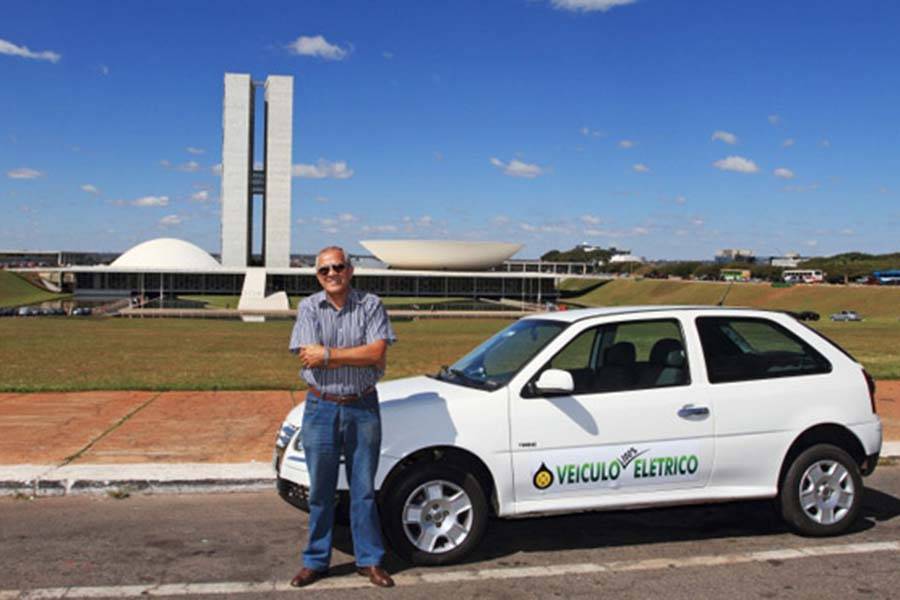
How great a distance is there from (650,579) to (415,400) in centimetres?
185

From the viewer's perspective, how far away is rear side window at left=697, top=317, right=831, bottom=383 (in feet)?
20.2

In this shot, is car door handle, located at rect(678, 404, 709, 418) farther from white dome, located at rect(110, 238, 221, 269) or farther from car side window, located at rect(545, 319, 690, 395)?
white dome, located at rect(110, 238, 221, 269)

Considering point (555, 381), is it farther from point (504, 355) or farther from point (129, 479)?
point (129, 479)

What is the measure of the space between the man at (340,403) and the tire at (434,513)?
9.4 inches

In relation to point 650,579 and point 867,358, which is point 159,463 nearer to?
point 650,579

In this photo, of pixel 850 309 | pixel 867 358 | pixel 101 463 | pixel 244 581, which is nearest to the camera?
pixel 244 581

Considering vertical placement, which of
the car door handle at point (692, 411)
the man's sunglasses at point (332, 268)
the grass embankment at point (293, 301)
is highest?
the man's sunglasses at point (332, 268)

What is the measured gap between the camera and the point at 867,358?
19.3m

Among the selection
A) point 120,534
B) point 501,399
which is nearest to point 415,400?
point 501,399

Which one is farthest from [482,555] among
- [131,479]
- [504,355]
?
[131,479]

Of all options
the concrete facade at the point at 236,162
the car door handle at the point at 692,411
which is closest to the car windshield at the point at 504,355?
the car door handle at the point at 692,411

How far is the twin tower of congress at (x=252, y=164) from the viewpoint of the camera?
354 ft

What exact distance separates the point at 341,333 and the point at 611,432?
200cm

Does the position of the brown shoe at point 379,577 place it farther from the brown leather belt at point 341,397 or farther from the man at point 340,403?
the brown leather belt at point 341,397
